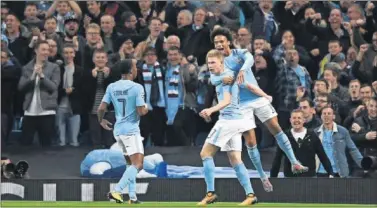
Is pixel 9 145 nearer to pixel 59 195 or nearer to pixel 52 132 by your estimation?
pixel 52 132

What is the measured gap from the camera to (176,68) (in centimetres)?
2170

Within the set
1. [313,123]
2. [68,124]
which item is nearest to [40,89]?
[68,124]

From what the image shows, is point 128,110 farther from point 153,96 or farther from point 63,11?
point 63,11

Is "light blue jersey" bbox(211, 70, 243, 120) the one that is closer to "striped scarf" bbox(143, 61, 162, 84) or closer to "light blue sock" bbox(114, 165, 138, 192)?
"light blue sock" bbox(114, 165, 138, 192)

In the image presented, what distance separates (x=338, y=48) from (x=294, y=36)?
3.94 ft

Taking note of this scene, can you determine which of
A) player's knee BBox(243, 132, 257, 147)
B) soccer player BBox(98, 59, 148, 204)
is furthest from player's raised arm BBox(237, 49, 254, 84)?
soccer player BBox(98, 59, 148, 204)

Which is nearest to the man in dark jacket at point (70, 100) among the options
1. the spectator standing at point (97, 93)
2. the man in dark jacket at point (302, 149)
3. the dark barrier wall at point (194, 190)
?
the spectator standing at point (97, 93)

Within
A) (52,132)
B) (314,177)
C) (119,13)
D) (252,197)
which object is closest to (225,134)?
(252,197)

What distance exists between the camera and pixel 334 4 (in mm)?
23797

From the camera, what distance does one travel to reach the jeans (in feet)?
71.9

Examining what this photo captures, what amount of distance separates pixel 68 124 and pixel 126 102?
16.7 feet

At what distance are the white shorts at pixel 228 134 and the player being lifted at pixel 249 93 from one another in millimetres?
309

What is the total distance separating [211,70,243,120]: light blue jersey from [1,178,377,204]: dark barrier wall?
8.88ft

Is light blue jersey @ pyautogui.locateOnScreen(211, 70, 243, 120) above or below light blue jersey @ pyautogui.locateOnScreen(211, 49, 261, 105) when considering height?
below
